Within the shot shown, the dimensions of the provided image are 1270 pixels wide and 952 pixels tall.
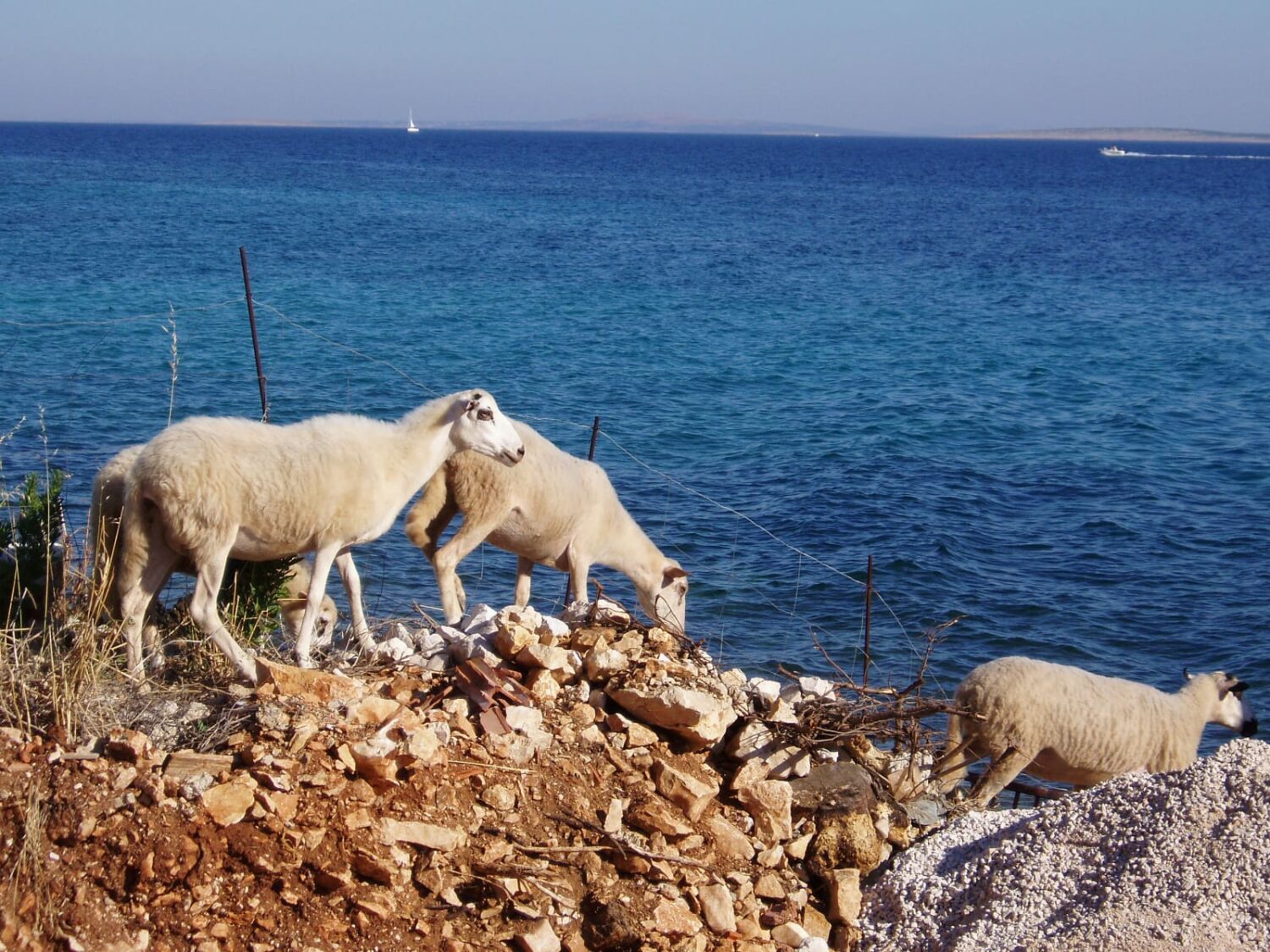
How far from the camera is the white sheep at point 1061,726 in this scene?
948cm

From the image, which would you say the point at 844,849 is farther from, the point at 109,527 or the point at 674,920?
the point at 109,527

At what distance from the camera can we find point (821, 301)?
143 feet

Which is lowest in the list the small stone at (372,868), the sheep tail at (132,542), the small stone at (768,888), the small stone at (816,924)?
the small stone at (816,924)

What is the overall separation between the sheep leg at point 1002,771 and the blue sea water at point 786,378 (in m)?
1.68

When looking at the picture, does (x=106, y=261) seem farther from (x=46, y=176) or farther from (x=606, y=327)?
(x=46, y=176)

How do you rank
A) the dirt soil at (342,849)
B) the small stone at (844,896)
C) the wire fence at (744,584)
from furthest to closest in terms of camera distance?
the wire fence at (744,584)
the small stone at (844,896)
the dirt soil at (342,849)

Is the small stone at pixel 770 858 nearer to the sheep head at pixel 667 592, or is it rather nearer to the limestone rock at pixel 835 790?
the limestone rock at pixel 835 790

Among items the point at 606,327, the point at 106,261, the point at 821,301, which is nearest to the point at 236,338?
the point at 606,327

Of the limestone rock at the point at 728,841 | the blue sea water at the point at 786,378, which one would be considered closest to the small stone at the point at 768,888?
the limestone rock at the point at 728,841

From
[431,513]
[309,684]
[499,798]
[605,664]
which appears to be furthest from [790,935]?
[431,513]

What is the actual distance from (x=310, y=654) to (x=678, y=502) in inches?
446

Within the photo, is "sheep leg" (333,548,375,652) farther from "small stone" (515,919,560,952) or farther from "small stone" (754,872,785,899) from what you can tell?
"small stone" (754,872,785,899)

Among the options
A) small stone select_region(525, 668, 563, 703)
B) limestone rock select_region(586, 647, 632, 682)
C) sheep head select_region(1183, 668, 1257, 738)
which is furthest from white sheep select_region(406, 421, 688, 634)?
sheep head select_region(1183, 668, 1257, 738)

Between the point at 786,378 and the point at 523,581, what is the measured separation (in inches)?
819
